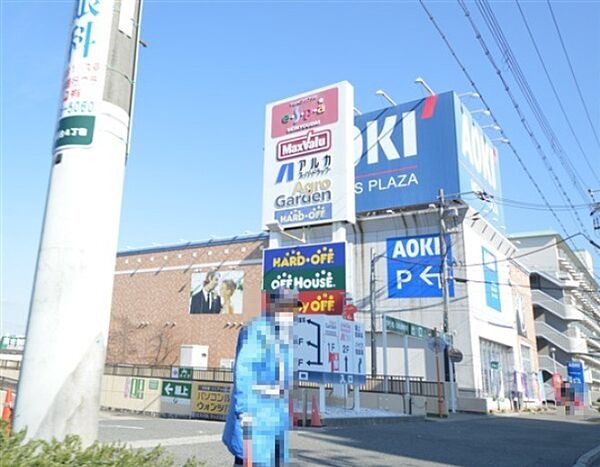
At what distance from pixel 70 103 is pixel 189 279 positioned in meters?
35.1

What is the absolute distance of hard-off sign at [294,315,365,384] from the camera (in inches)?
542

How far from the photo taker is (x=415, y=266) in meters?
30.1

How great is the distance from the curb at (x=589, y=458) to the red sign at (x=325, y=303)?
38.7 feet

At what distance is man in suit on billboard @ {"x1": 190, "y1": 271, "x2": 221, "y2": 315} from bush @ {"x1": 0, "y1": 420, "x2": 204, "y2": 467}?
1317 inches

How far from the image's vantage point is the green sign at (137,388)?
69.1 ft

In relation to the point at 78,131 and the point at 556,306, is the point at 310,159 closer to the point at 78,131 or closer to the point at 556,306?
the point at 78,131

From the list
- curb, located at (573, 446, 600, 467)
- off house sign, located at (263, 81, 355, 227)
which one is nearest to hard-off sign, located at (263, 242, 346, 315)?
off house sign, located at (263, 81, 355, 227)

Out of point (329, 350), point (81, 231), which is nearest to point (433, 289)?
point (329, 350)

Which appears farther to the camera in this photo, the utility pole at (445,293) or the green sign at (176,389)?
the utility pole at (445,293)

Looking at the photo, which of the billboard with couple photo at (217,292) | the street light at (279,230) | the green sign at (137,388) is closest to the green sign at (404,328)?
the green sign at (137,388)

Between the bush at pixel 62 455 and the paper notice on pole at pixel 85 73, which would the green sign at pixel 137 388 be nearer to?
the paper notice on pole at pixel 85 73

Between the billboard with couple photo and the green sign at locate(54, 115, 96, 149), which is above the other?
the billboard with couple photo

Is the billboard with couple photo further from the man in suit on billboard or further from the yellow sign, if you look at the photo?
the yellow sign

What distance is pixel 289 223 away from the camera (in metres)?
30.3
